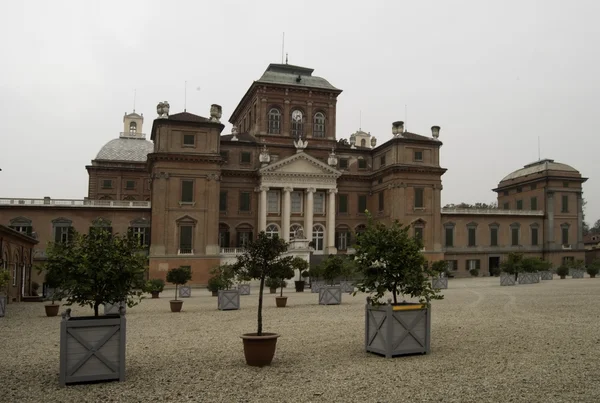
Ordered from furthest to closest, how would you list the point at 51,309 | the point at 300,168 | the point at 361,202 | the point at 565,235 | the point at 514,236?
1. the point at 565,235
2. the point at 514,236
3. the point at 361,202
4. the point at 300,168
5. the point at 51,309

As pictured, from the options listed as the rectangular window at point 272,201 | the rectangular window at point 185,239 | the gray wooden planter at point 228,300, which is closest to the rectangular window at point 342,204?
the rectangular window at point 272,201

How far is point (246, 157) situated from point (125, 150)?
21.5m

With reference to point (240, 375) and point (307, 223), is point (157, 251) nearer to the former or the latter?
point (307, 223)

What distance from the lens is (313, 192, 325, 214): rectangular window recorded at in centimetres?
5291

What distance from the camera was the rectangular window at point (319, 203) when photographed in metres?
52.9

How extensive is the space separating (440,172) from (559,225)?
58.3 feet

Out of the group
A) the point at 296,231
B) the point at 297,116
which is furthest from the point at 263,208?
the point at 297,116

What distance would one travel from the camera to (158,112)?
46.8 meters

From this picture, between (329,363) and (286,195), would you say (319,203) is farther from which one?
(329,363)

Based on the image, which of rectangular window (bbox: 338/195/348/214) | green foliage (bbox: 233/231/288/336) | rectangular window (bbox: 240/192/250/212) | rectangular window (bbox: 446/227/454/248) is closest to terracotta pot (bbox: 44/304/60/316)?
green foliage (bbox: 233/231/288/336)

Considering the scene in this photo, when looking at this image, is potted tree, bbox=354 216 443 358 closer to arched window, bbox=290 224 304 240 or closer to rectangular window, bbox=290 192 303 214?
arched window, bbox=290 224 304 240

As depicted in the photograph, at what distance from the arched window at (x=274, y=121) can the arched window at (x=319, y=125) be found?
366 cm

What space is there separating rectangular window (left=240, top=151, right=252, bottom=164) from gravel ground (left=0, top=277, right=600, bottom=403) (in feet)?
104

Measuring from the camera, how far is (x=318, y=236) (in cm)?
5306
